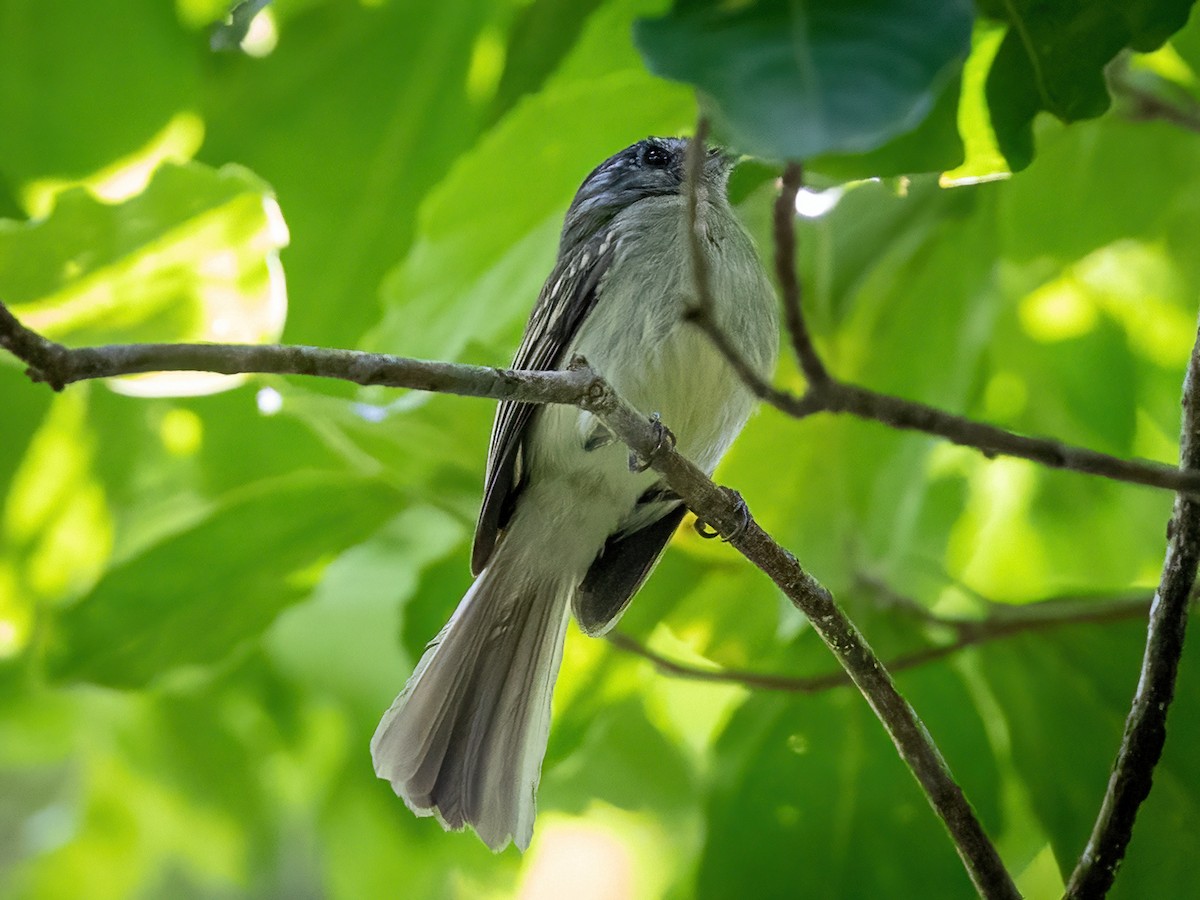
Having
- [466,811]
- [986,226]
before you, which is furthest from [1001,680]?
[466,811]

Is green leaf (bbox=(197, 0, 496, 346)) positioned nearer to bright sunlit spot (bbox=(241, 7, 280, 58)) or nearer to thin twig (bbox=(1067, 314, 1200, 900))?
bright sunlit spot (bbox=(241, 7, 280, 58))

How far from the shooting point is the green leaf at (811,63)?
94 centimetres

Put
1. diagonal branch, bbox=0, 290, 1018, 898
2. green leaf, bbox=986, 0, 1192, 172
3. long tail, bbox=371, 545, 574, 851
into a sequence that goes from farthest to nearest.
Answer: long tail, bbox=371, 545, 574, 851 < green leaf, bbox=986, 0, 1192, 172 < diagonal branch, bbox=0, 290, 1018, 898

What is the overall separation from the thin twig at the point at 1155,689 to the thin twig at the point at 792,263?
1.91 feet

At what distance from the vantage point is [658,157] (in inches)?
101

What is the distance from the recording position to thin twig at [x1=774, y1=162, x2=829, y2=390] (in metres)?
1.01

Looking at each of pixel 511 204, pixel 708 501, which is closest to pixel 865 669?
pixel 708 501

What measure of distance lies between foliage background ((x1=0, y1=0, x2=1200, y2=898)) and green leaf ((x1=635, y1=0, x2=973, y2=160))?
1.37ft

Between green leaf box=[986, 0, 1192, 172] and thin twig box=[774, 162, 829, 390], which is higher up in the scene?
green leaf box=[986, 0, 1192, 172]

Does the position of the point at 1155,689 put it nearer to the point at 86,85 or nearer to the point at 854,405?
the point at 854,405

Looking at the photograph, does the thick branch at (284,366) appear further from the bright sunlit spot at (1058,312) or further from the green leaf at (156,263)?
the bright sunlit spot at (1058,312)

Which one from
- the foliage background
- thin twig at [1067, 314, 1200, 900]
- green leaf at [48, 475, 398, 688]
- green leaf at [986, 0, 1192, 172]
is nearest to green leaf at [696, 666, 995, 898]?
the foliage background

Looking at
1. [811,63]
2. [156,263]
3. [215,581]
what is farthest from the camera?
[215,581]

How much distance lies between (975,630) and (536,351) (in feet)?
2.84
